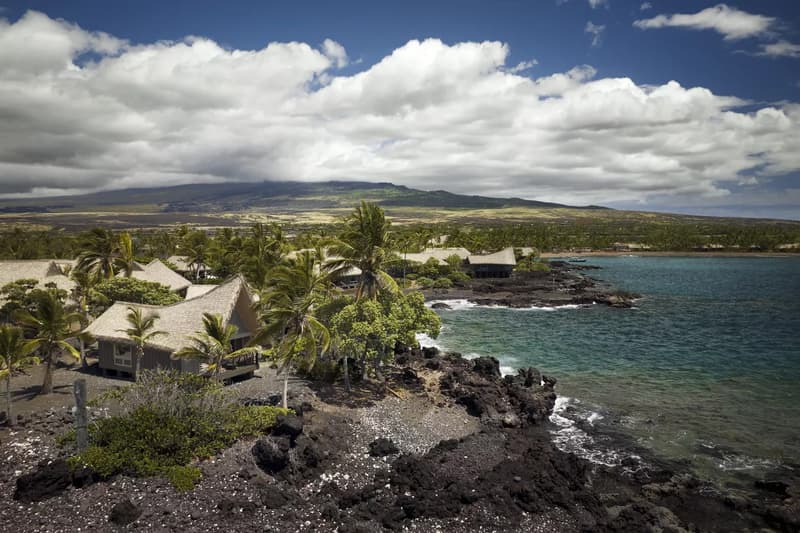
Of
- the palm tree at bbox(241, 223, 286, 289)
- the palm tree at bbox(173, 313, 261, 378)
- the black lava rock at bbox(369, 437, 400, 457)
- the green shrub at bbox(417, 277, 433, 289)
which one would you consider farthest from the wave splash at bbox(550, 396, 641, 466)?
the green shrub at bbox(417, 277, 433, 289)

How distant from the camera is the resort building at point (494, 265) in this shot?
104 m

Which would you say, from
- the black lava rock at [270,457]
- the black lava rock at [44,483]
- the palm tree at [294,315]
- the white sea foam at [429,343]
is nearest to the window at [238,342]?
the palm tree at [294,315]

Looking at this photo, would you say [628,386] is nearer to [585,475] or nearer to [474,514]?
[585,475]

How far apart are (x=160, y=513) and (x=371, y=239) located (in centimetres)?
1795

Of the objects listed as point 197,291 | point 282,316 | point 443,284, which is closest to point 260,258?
point 197,291

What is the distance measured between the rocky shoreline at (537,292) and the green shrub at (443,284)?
1.52 metres

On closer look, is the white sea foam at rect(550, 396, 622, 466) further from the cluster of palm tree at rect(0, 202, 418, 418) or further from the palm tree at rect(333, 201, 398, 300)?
the cluster of palm tree at rect(0, 202, 418, 418)

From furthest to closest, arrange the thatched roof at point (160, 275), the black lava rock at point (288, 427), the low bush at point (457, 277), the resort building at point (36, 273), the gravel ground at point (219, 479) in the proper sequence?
the low bush at point (457, 277)
the thatched roof at point (160, 275)
the resort building at point (36, 273)
the black lava rock at point (288, 427)
the gravel ground at point (219, 479)

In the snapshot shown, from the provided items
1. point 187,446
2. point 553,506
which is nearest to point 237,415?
point 187,446

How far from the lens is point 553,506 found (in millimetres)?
19859

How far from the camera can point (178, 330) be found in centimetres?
3072

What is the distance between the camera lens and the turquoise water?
27.0m

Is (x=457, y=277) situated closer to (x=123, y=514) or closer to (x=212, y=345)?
(x=212, y=345)

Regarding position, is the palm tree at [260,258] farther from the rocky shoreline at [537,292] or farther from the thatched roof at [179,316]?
the rocky shoreline at [537,292]
